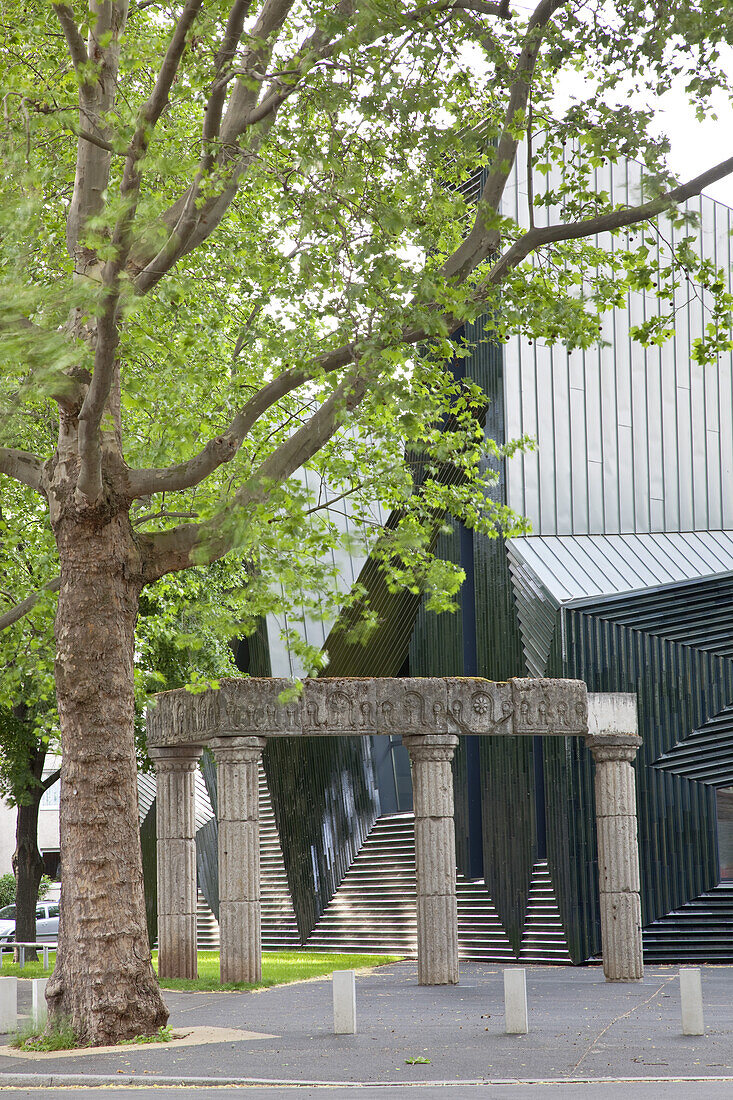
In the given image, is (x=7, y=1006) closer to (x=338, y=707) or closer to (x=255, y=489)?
(x=338, y=707)

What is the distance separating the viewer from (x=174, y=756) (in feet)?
Answer: 58.5

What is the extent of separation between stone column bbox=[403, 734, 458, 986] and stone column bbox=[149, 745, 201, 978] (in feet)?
10.6

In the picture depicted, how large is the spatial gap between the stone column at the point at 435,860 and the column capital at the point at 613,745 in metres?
2.07

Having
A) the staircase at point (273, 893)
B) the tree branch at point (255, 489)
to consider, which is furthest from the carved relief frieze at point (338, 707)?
the staircase at point (273, 893)

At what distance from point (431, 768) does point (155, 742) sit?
403 centimetres

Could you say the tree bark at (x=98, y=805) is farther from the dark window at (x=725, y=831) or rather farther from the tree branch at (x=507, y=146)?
the dark window at (x=725, y=831)

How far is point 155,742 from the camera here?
17.9 m

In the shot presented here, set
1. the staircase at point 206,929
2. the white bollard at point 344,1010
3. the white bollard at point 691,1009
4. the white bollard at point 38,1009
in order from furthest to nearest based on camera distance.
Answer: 1. the staircase at point 206,929
2. the white bollard at point 38,1009
3. the white bollard at point 344,1010
4. the white bollard at point 691,1009

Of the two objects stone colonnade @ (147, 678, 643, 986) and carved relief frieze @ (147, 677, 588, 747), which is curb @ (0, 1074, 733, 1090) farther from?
carved relief frieze @ (147, 677, 588, 747)

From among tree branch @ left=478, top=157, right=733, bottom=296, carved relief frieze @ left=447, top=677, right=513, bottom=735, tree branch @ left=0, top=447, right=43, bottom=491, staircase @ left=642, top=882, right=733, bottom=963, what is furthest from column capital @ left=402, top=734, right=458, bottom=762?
tree branch @ left=478, top=157, right=733, bottom=296

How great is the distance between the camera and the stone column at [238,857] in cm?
1670

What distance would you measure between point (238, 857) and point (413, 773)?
8.73ft

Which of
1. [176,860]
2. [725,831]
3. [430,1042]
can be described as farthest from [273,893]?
[430,1042]

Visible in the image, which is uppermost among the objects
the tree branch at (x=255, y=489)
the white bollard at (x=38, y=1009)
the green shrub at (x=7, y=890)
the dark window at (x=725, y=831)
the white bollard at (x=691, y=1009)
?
the tree branch at (x=255, y=489)
